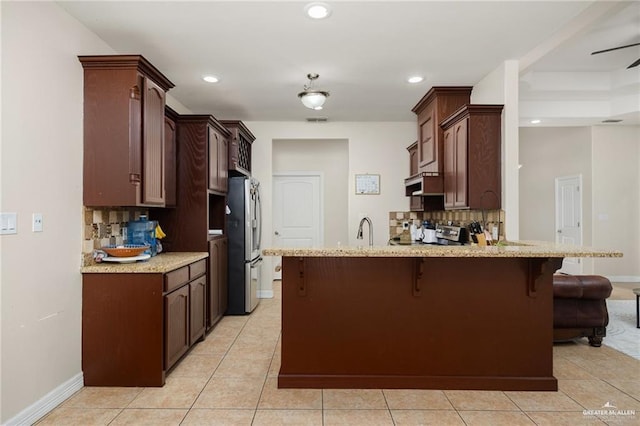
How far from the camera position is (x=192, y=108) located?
474cm

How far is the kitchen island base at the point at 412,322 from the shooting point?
2.49 metres

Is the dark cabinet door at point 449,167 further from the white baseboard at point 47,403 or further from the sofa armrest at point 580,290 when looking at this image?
the white baseboard at point 47,403

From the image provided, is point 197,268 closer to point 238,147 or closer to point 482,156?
point 238,147

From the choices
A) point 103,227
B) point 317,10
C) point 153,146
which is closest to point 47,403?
point 103,227

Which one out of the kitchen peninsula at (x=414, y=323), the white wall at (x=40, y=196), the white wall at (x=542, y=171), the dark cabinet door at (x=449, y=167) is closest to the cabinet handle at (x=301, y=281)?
the kitchen peninsula at (x=414, y=323)

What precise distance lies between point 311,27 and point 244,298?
122 inches

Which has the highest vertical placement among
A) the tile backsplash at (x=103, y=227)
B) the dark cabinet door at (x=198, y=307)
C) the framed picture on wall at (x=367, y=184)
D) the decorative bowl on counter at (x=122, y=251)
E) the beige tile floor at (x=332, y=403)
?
the framed picture on wall at (x=367, y=184)

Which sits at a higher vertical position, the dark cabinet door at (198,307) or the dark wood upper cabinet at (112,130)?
the dark wood upper cabinet at (112,130)

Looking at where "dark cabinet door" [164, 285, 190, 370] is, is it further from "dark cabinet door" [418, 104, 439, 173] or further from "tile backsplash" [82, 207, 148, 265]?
"dark cabinet door" [418, 104, 439, 173]

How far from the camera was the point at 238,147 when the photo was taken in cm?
460

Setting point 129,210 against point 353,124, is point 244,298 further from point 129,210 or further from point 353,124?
point 353,124

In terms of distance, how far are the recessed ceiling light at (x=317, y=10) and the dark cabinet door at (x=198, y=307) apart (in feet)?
7.67

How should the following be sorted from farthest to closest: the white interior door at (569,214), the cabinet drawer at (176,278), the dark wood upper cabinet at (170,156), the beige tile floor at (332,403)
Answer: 1. the white interior door at (569,214)
2. the dark wood upper cabinet at (170,156)
3. the cabinet drawer at (176,278)
4. the beige tile floor at (332,403)

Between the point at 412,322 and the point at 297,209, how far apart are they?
4196 mm
